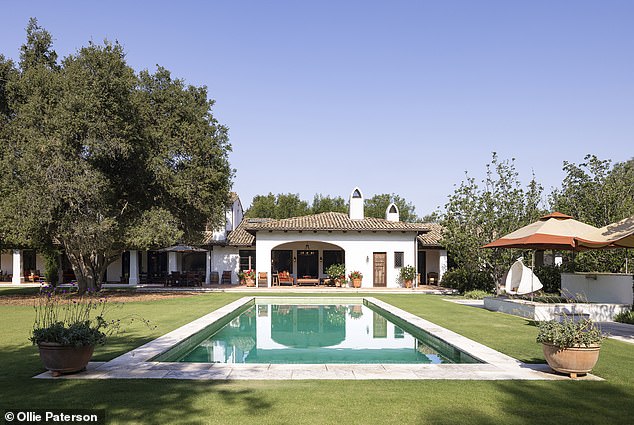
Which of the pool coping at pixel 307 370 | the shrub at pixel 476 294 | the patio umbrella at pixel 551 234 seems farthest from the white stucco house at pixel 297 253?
the pool coping at pixel 307 370

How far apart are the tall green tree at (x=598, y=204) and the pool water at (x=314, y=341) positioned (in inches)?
359

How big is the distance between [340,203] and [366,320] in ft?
173

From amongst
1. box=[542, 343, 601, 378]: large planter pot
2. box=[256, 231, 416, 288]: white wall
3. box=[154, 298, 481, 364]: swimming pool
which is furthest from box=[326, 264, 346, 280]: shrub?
box=[542, 343, 601, 378]: large planter pot

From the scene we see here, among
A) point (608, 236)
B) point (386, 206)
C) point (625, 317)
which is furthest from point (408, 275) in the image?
point (386, 206)

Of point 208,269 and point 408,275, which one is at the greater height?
point 208,269

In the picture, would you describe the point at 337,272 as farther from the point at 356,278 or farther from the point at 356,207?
the point at 356,207

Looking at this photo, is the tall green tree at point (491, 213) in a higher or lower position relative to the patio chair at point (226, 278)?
higher

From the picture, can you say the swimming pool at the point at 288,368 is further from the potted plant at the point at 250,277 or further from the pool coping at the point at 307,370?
the potted plant at the point at 250,277

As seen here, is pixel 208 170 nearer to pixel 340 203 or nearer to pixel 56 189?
pixel 56 189

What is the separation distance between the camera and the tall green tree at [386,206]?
69.0 metres

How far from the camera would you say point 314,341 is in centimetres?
1243

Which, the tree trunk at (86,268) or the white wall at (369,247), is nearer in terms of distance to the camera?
the tree trunk at (86,268)

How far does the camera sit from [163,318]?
46.2 ft

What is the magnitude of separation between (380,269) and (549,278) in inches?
366
